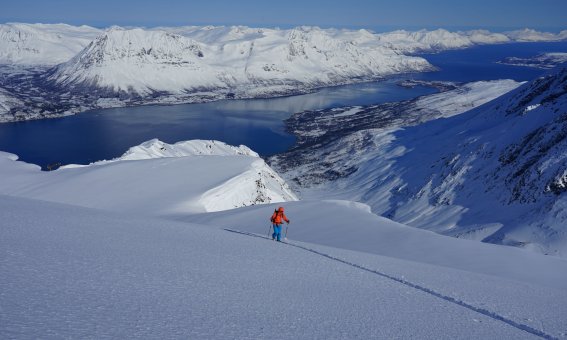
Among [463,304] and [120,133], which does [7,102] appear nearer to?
[120,133]

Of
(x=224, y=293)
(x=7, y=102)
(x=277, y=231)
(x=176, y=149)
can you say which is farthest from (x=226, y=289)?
(x=7, y=102)

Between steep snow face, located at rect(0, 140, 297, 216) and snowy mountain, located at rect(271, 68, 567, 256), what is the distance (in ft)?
74.0

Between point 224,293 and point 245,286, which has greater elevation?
point 224,293

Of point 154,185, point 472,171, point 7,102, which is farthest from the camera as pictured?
point 7,102

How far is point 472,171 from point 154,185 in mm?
→ 44997

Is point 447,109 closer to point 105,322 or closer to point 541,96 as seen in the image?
point 541,96

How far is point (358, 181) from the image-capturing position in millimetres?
83688

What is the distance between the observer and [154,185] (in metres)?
37.8

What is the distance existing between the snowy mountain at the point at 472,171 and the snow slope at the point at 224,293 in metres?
30.2

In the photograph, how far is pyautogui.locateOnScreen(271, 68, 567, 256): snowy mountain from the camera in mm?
42375

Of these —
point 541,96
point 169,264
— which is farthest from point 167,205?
point 541,96

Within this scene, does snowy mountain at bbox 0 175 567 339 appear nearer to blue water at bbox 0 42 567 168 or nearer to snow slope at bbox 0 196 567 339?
snow slope at bbox 0 196 567 339

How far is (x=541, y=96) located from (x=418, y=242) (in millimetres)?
68762

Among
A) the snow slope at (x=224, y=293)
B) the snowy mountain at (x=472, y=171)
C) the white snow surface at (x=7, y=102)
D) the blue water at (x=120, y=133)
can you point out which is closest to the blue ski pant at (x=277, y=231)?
the snow slope at (x=224, y=293)
